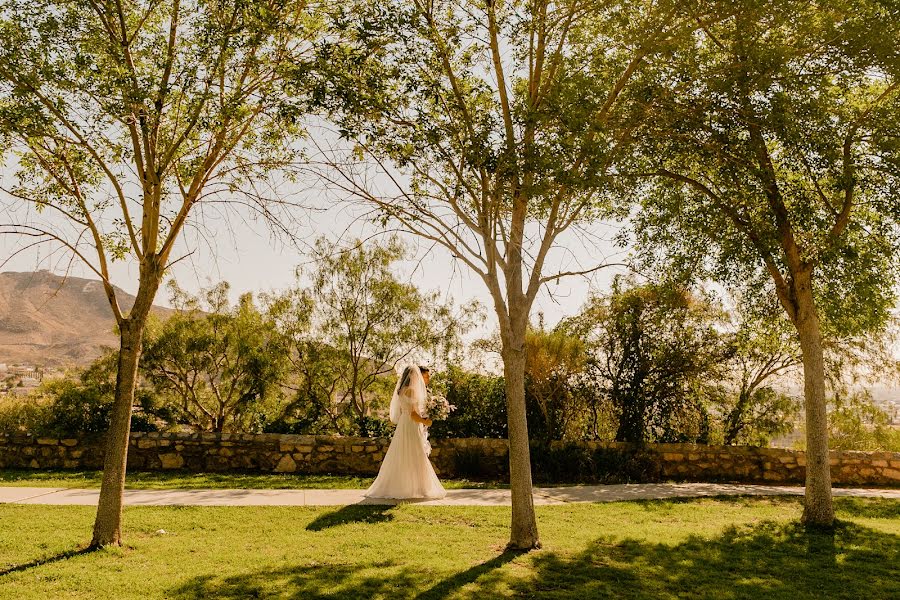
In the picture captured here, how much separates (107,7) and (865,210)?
1008 centimetres

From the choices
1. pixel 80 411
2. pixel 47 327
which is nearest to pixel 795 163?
pixel 80 411

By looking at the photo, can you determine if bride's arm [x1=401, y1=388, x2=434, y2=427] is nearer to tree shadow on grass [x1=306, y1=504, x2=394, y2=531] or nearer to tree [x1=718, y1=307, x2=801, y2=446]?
tree shadow on grass [x1=306, y1=504, x2=394, y2=531]

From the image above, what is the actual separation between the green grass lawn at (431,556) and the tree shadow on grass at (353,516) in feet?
0.08

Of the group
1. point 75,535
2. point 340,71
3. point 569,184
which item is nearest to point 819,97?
point 569,184

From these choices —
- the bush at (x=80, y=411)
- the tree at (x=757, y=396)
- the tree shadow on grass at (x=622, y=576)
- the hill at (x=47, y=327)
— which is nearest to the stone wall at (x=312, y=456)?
the bush at (x=80, y=411)

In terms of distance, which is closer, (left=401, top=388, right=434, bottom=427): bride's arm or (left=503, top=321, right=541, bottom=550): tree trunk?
(left=503, top=321, right=541, bottom=550): tree trunk

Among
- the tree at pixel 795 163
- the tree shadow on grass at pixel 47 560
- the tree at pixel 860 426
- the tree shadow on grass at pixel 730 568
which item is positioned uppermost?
the tree at pixel 795 163

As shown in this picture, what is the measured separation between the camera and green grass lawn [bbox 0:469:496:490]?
10578 mm

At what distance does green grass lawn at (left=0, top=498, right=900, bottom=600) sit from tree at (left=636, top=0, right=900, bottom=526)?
5.55 feet

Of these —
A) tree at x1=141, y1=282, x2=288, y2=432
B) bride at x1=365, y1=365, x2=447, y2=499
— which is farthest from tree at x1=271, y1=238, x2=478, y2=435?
bride at x1=365, y1=365, x2=447, y2=499

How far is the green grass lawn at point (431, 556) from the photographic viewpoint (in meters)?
5.74

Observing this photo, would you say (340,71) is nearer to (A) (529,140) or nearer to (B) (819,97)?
(A) (529,140)

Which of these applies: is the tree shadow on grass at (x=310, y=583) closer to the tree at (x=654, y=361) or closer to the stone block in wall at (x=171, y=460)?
the stone block in wall at (x=171, y=460)

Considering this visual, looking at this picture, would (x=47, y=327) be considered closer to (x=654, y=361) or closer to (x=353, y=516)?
(x=654, y=361)
